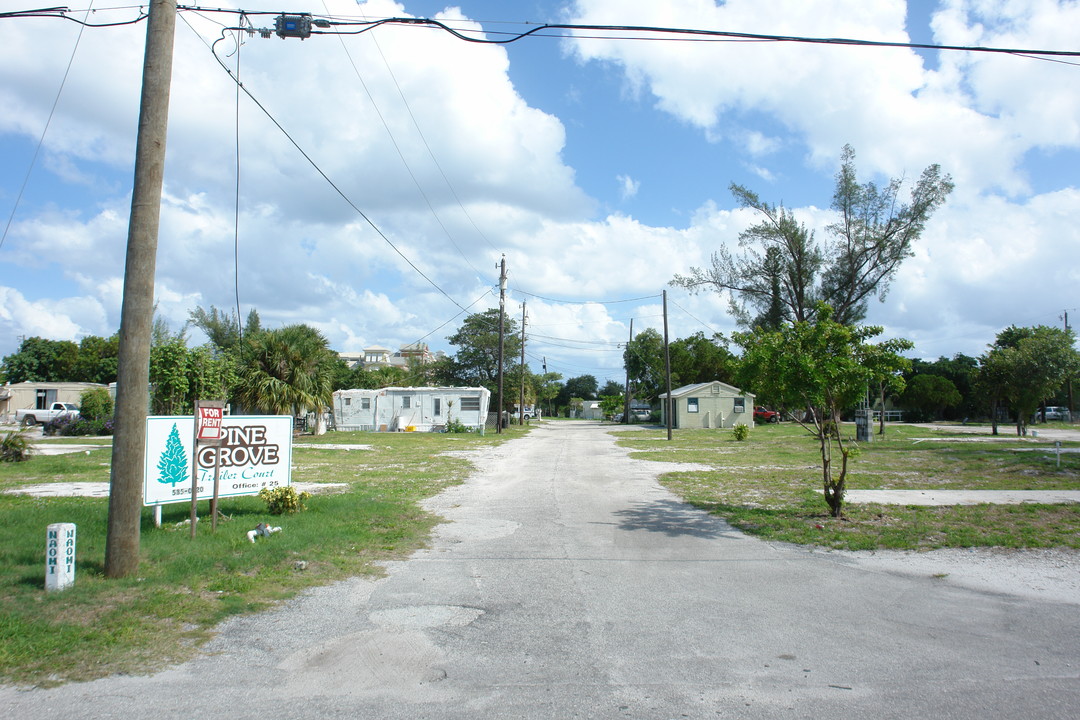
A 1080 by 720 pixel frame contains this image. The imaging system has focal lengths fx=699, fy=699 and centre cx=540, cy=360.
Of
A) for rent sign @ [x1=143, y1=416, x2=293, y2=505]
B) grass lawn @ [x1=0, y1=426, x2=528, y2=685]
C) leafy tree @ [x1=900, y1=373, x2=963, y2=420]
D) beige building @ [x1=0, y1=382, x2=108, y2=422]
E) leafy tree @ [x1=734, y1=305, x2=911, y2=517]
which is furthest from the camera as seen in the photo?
leafy tree @ [x1=900, y1=373, x2=963, y2=420]

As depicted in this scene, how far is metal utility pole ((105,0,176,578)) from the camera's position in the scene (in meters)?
6.47

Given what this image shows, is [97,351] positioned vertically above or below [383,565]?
above

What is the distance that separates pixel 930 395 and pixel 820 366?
5701cm

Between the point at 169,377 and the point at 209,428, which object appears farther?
the point at 169,377

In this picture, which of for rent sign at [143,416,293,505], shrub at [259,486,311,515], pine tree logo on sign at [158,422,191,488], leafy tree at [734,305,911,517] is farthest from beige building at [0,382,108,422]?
leafy tree at [734,305,911,517]

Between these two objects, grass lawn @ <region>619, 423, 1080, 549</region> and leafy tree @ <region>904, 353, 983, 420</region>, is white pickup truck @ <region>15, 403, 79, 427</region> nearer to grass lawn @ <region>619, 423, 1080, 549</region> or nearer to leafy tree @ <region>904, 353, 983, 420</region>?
grass lawn @ <region>619, 423, 1080, 549</region>

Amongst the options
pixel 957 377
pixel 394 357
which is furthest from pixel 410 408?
pixel 394 357

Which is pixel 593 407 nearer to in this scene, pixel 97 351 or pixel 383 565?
pixel 97 351

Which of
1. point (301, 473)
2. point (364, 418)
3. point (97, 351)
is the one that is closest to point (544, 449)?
point (301, 473)

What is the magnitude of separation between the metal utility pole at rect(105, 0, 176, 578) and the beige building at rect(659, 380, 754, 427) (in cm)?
4656

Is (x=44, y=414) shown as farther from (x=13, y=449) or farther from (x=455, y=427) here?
(x=13, y=449)

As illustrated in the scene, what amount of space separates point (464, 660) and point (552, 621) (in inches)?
43.8

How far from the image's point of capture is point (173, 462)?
8797 millimetres

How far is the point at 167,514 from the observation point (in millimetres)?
10188
